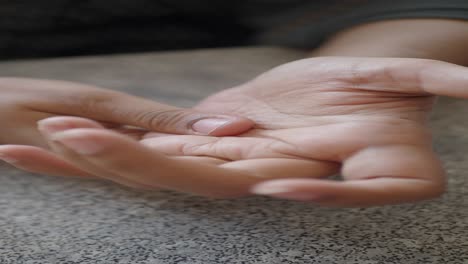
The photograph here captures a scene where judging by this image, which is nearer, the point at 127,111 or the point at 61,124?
the point at 61,124

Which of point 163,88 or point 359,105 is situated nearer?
point 359,105

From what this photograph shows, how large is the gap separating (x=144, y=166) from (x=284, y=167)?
118 millimetres

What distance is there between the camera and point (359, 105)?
1.60 ft

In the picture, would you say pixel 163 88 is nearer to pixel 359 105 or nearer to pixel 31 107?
pixel 31 107

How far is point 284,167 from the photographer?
0.45 meters

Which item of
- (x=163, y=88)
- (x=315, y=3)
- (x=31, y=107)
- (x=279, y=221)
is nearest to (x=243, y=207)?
(x=279, y=221)

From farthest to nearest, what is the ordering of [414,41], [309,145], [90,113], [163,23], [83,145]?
[163,23], [414,41], [90,113], [309,145], [83,145]

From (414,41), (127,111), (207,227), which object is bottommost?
(207,227)

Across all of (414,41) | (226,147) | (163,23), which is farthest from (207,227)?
(163,23)

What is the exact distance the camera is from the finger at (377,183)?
1.18ft

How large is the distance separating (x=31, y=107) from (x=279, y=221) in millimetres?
274

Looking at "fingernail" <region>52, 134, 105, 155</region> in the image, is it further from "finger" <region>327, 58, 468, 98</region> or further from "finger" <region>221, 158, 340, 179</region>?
"finger" <region>327, 58, 468, 98</region>

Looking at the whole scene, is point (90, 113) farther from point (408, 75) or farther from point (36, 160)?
point (408, 75)

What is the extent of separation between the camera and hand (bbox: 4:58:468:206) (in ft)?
1.27
